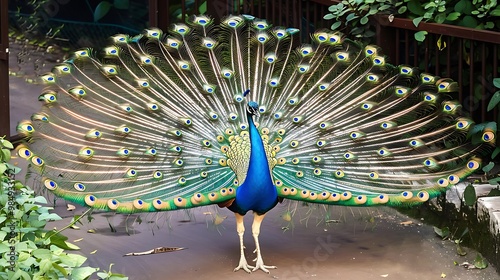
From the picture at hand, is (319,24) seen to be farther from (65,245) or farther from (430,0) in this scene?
(65,245)

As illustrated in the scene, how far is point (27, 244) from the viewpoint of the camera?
4738mm

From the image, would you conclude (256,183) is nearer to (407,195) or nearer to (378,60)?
(407,195)

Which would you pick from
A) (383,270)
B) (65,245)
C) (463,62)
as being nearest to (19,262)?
(65,245)

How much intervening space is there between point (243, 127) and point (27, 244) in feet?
8.49

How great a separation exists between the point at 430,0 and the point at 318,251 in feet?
7.89

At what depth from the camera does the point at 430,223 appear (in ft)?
25.5

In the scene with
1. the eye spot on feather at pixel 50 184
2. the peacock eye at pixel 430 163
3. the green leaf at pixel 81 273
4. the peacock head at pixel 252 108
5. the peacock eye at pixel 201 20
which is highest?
the peacock eye at pixel 201 20


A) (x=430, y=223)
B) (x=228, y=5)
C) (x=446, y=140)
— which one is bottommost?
(x=430, y=223)

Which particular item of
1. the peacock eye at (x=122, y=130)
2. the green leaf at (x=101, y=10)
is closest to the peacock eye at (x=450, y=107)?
the peacock eye at (x=122, y=130)

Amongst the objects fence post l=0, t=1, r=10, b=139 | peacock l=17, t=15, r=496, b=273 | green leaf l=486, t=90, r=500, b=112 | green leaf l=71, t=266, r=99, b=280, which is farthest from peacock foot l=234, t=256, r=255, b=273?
fence post l=0, t=1, r=10, b=139

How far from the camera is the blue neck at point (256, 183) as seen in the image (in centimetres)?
654

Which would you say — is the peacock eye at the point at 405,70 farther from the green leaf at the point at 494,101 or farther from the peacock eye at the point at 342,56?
the green leaf at the point at 494,101

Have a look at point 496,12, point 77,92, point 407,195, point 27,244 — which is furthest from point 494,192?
point 27,244

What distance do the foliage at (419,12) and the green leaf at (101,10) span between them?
15.3ft
